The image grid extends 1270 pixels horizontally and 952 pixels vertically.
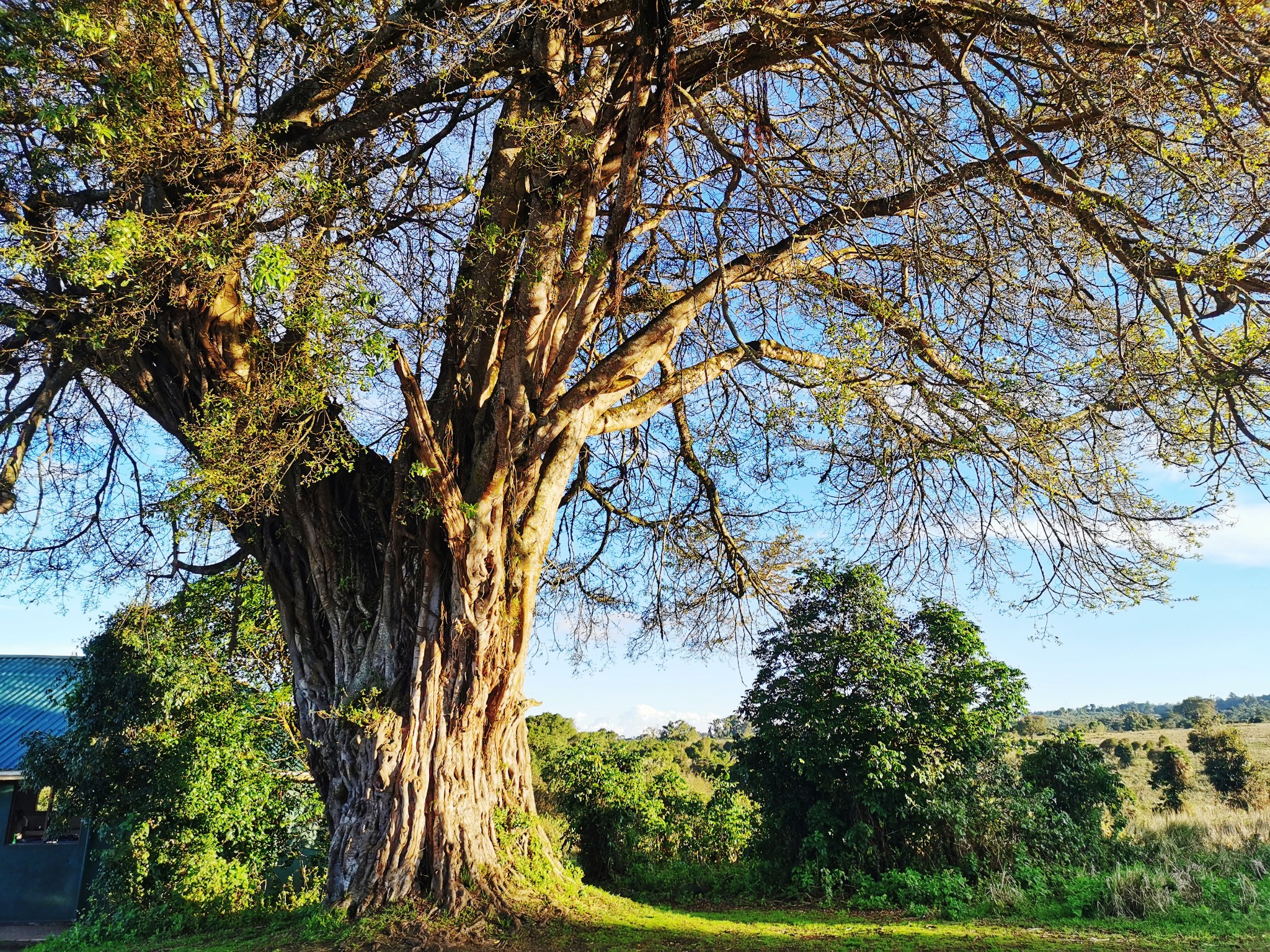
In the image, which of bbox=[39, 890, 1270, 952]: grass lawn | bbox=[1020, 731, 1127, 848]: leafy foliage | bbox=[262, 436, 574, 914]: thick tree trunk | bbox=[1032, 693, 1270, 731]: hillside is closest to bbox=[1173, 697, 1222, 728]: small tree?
bbox=[1032, 693, 1270, 731]: hillside

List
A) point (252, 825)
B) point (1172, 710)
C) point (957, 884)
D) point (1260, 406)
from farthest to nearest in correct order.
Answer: point (1172, 710) → point (252, 825) → point (957, 884) → point (1260, 406)

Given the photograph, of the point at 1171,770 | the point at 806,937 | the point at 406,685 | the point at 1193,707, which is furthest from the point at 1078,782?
the point at 1193,707

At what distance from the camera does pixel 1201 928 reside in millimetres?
6770

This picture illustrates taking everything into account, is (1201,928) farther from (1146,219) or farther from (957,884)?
(1146,219)

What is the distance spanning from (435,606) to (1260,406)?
5783 mm

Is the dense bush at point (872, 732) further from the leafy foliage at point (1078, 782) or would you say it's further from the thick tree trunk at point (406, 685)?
the thick tree trunk at point (406, 685)

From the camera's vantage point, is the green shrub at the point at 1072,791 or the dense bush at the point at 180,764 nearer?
the dense bush at the point at 180,764

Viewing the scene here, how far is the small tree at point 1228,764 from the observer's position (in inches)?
762

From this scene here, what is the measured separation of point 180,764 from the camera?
10.3 m

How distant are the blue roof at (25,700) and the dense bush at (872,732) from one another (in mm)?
10894

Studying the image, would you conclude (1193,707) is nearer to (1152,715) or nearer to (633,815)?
(1152,715)

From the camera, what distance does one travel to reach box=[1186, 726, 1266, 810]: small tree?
1936 centimetres

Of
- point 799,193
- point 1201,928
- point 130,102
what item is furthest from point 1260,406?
point 130,102

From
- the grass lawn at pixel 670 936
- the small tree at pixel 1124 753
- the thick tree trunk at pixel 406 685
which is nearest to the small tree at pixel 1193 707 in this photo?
the small tree at pixel 1124 753
